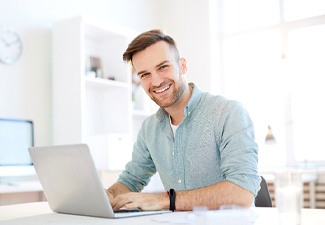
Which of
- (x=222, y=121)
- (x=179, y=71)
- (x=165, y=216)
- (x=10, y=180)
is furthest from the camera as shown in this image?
(x=10, y=180)

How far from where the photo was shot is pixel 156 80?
188cm

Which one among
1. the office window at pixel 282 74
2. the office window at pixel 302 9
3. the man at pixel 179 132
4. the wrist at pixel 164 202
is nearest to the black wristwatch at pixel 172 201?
the wrist at pixel 164 202

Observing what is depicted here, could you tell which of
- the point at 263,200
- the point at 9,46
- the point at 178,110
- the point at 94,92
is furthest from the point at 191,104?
the point at 94,92

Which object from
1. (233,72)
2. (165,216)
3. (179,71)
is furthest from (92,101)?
(165,216)

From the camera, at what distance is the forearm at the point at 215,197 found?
1.45 meters

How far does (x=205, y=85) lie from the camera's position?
5.48 metres

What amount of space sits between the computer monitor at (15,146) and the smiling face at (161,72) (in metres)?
1.78

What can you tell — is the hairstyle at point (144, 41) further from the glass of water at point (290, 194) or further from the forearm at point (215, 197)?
the glass of water at point (290, 194)

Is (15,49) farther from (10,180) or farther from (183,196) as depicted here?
(183,196)

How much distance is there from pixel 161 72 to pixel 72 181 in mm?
663

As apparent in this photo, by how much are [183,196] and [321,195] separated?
11.4ft

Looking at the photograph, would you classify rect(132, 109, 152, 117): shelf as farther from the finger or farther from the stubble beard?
the finger

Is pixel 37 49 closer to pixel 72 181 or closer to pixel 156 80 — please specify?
pixel 156 80

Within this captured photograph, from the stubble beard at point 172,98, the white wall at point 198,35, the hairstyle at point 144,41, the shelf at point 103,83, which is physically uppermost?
the white wall at point 198,35
